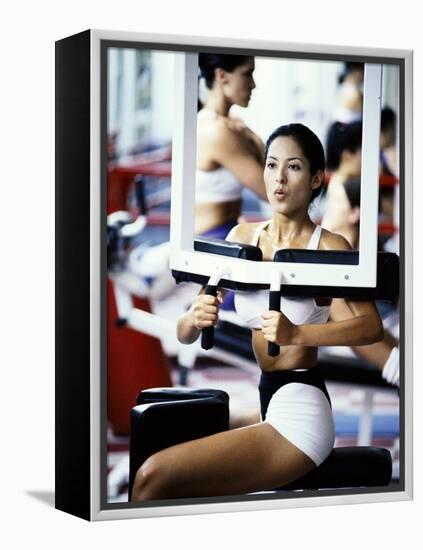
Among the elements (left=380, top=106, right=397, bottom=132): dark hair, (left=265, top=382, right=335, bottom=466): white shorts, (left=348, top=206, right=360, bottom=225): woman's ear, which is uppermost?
(left=380, top=106, right=397, bottom=132): dark hair

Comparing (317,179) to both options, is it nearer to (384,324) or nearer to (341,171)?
(341,171)

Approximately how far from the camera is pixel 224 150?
722 centimetres

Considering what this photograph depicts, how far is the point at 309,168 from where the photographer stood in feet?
24.1

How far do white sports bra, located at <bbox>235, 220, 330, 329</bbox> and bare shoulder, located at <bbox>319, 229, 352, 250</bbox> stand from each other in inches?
1.0

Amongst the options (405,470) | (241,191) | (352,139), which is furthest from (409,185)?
(405,470)

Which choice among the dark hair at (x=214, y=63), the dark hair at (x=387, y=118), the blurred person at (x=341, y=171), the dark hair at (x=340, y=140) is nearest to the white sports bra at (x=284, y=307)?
the blurred person at (x=341, y=171)

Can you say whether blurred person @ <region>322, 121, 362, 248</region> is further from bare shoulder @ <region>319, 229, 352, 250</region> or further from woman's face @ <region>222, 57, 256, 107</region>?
woman's face @ <region>222, 57, 256, 107</region>

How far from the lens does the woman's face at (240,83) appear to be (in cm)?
723

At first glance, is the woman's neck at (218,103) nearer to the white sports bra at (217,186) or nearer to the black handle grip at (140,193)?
the white sports bra at (217,186)


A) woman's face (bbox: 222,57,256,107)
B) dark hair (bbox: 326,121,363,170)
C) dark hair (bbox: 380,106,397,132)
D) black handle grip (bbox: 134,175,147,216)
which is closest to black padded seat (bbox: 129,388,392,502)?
black handle grip (bbox: 134,175,147,216)

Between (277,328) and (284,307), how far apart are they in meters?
0.11

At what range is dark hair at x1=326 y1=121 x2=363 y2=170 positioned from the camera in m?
7.40

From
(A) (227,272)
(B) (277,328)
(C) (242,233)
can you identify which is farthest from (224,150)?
Result: (B) (277,328)

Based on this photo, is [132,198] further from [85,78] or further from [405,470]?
[405,470]
